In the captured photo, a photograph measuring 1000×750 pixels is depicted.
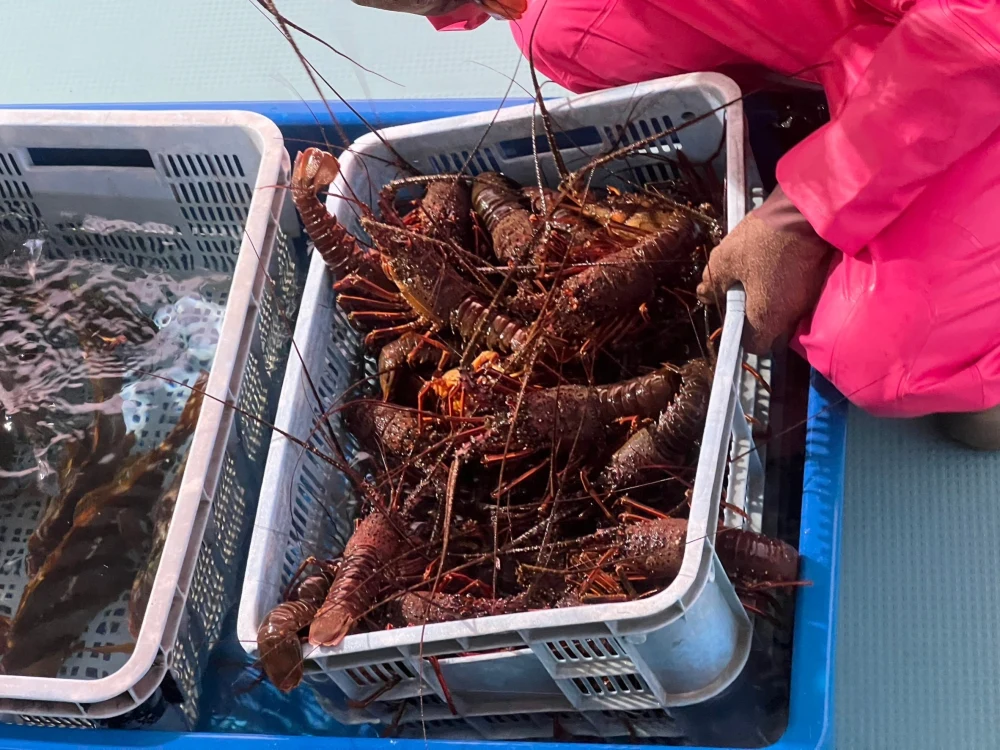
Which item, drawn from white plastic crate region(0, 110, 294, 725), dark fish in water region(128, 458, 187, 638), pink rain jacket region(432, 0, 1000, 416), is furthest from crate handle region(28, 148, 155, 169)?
pink rain jacket region(432, 0, 1000, 416)

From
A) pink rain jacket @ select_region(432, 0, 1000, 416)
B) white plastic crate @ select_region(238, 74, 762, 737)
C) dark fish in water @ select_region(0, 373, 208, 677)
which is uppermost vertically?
pink rain jacket @ select_region(432, 0, 1000, 416)

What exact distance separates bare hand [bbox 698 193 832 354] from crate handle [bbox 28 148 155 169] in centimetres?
137

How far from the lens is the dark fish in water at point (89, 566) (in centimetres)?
208

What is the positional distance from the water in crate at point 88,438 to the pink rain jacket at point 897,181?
110 cm

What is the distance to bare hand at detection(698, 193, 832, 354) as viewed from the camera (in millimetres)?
1744

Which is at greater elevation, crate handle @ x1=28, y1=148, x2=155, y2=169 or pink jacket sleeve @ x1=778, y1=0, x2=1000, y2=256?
pink jacket sleeve @ x1=778, y1=0, x2=1000, y2=256

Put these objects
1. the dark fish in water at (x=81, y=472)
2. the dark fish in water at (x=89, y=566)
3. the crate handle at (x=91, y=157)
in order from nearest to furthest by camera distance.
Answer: the dark fish in water at (x=89, y=566) < the dark fish in water at (x=81, y=472) < the crate handle at (x=91, y=157)

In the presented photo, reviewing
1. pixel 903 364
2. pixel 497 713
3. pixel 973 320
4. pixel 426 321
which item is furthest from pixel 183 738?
pixel 973 320

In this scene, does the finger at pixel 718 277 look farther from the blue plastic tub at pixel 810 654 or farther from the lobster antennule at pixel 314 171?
the lobster antennule at pixel 314 171

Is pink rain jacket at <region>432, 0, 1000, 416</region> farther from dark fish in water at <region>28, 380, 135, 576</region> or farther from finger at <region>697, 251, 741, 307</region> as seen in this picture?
dark fish in water at <region>28, 380, 135, 576</region>

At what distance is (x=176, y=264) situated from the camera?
8.48 feet

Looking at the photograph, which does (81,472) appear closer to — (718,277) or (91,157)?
(91,157)

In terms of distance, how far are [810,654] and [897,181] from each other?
79 cm

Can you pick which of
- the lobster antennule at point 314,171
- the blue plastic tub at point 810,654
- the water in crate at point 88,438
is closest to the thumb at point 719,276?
the blue plastic tub at point 810,654
